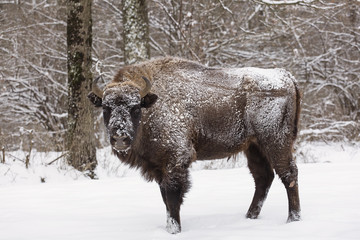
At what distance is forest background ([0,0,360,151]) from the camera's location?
1298cm

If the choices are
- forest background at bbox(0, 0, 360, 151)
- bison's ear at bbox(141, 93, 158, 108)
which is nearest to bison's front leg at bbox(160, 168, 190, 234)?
bison's ear at bbox(141, 93, 158, 108)

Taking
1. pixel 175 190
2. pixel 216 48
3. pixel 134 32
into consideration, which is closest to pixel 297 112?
pixel 175 190

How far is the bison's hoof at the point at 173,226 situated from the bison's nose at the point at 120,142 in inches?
35.1

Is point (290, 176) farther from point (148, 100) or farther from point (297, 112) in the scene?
point (148, 100)

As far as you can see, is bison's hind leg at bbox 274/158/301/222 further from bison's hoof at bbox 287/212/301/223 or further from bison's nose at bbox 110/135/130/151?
bison's nose at bbox 110/135/130/151

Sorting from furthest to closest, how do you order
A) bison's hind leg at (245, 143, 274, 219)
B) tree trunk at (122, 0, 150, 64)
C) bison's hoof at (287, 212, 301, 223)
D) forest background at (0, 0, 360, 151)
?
forest background at (0, 0, 360, 151) → tree trunk at (122, 0, 150, 64) → bison's hind leg at (245, 143, 274, 219) → bison's hoof at (287, 212, 301, 223)

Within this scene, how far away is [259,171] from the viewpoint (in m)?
5.12

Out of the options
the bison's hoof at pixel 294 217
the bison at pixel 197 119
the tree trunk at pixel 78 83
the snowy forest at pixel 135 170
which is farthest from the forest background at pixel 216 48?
the bison's hoof at pixel 294 217

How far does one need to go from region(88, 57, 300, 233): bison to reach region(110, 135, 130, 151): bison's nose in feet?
0.32

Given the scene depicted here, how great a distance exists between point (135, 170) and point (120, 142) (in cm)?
177

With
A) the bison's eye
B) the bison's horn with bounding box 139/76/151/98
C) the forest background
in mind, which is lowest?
the forest background

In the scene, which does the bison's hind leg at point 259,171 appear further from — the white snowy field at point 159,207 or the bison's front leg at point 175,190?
the bison's front leg at point 175,190

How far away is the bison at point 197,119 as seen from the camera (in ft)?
14.7

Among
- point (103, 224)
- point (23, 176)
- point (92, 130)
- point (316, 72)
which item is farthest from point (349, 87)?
point (103, 224)
